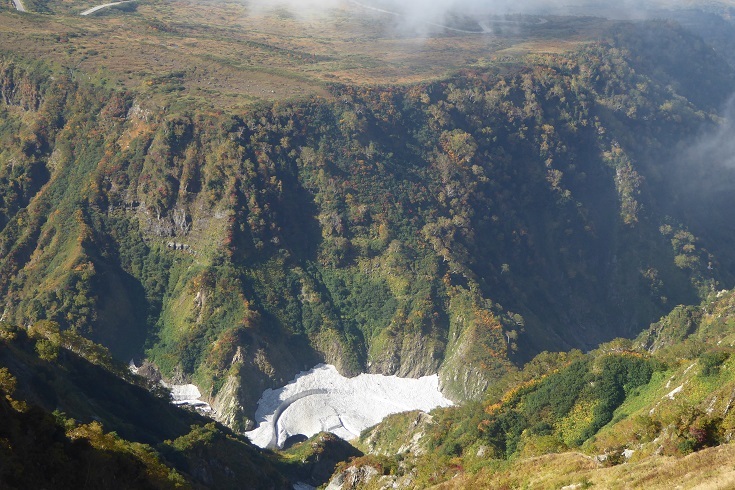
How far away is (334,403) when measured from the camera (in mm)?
173375

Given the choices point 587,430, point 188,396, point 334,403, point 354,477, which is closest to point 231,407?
point 188,396

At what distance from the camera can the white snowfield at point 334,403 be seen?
164 meters

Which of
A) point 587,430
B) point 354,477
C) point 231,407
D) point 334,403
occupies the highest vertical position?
point 587,430

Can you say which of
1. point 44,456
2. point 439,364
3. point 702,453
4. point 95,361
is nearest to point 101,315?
point 95,361

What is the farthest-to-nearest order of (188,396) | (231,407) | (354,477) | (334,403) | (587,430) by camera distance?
(334,403)
(188,396)
(231,407)
(354,477)
(587,430)

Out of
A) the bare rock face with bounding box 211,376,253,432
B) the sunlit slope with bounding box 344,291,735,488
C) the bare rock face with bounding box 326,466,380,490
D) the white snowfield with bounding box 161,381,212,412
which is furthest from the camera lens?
the white snowfield with bounding box 161,381,212,412

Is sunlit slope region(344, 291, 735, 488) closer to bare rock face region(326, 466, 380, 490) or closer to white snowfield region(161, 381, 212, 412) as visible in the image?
bare rock face region(326, 466, 380, 490)

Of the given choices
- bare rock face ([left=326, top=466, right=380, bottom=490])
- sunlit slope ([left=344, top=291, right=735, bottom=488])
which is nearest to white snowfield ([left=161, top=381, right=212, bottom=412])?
sunlit slope ([left=344, top=291, right=735, bottom=488])

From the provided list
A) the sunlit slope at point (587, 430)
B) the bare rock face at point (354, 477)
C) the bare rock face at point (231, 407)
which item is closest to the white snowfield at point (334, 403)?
the bare rock face at point (231, 407)

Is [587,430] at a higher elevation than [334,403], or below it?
higher

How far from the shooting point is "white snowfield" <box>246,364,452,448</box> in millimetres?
163875

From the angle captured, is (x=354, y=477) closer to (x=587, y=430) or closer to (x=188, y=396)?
(x=587, y=430)

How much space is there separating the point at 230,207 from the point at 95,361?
70945mm

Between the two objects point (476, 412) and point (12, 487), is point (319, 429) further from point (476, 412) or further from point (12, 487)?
point (12, 487)
